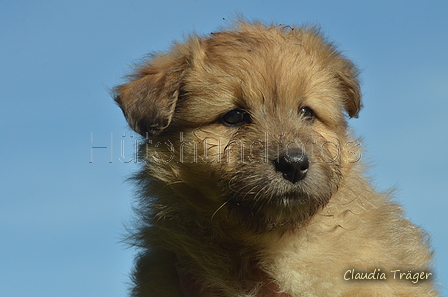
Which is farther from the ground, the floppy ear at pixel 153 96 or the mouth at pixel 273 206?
the floppy ear at pixel 153 96

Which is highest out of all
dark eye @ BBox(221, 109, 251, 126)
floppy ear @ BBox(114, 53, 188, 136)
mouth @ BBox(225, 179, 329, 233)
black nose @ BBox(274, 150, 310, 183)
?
floppy ear @ BBox(114, 53, 188, 136)

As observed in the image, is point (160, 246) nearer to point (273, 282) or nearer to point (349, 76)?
point (273, 282)

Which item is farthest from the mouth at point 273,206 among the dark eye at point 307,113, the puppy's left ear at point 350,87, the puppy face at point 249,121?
the puppy's left ear at point 350,87

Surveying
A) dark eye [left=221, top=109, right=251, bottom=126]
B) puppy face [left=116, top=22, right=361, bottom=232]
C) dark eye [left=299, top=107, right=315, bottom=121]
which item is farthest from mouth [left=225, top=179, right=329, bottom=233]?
dark eye [left=299, top=107, right=315, bottom=121]

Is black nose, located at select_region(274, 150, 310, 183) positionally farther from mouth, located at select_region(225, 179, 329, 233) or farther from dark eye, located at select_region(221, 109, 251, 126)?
dark eye, located at select_region(221, 109, 251, 126)

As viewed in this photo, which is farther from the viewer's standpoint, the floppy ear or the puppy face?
the floppy ear

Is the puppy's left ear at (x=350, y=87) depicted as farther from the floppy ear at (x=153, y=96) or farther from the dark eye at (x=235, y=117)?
the floppy ear at (x=153, y=96)
